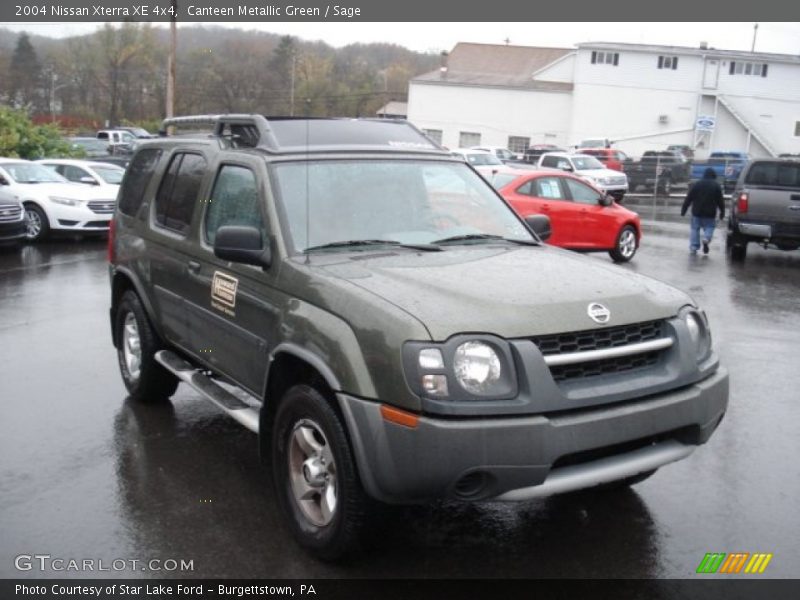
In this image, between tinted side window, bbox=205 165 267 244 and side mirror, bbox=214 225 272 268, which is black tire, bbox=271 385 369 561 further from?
tinted side window, bbox=205 165 267 244

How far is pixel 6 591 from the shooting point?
3.82m

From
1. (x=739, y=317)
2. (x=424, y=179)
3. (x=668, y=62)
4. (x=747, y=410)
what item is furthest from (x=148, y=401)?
(x=668, y=62)

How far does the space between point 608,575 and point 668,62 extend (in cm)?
5762

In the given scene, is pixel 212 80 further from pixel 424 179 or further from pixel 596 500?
pixel 596 500

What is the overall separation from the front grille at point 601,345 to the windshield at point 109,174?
16.3m

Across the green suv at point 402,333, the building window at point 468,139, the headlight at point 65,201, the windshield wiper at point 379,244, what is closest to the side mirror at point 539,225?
the green suv at point 402,333

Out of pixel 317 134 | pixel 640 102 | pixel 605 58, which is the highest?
pixel 605 58

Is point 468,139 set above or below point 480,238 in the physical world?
above

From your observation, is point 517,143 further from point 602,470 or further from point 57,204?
point 602,470

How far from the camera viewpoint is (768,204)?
1538 cm

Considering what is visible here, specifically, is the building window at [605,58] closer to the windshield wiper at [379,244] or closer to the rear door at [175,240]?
the rear door at [175,240]

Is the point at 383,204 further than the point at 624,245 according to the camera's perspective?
No

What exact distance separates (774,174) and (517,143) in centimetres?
4411

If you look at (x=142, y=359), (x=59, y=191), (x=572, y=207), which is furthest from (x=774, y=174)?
(x=59, y=191)
